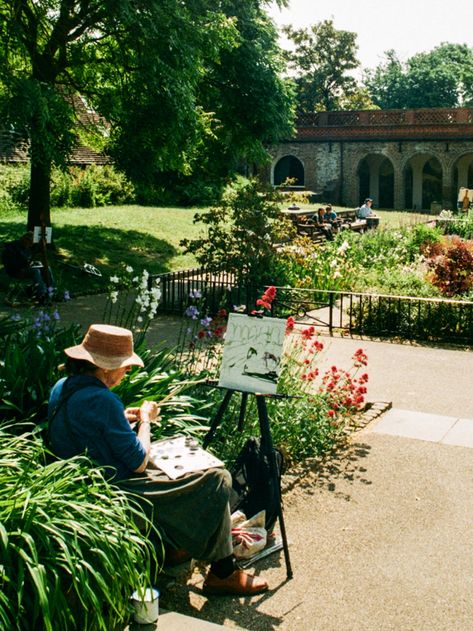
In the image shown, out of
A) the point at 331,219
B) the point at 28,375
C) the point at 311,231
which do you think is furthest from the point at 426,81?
the point at 28,375

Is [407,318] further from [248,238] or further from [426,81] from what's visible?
[426,81]

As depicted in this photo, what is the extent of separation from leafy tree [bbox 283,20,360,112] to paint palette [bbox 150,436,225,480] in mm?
54775

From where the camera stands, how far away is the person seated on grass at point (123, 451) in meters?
4.45

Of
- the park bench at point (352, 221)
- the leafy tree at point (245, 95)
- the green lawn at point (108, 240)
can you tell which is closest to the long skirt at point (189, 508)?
the green lawn at point (108, 240)

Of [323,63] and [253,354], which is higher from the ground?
[323,63]

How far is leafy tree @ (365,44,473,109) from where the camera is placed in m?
70.2

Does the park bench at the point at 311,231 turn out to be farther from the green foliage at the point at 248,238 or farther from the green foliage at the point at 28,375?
the green foliage at the point at 28,375

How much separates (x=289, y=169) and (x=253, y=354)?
4706 cm

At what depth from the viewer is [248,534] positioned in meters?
5.12

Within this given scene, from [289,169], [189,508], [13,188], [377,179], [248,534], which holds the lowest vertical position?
[248,534]

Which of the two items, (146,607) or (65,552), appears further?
(146,607)

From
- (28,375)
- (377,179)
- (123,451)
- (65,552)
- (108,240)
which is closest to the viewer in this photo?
(65,552)

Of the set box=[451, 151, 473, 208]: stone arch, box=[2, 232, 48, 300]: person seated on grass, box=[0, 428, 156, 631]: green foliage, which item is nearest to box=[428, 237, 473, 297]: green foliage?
box=[2, 232, 48, 300]: person seated on grass

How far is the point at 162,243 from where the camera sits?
23.7 m
